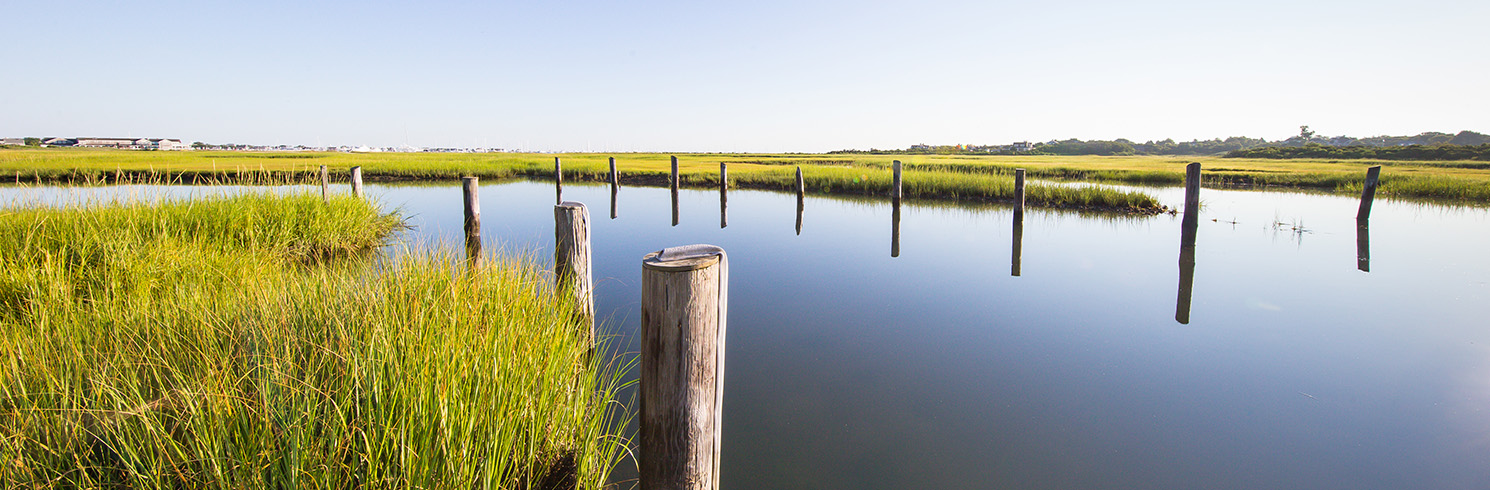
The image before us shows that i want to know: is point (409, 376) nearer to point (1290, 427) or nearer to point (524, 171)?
point (1290, 427)

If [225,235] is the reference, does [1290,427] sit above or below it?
below

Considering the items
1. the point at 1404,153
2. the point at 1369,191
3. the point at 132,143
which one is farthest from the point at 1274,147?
the point at 132,143

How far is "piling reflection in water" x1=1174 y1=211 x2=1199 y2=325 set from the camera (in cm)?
695

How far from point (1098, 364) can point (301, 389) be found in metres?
5.63

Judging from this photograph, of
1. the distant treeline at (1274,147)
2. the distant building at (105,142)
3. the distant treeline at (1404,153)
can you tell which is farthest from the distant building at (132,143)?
the distant treeline at (1404,153)

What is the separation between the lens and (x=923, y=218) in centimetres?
1527

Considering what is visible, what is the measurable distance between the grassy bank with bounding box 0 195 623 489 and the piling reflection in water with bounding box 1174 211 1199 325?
684cm

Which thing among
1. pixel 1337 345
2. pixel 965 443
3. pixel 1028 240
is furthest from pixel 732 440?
pixel 1028 240

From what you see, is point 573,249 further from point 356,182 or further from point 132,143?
point 132,143

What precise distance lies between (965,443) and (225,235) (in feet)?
26.7

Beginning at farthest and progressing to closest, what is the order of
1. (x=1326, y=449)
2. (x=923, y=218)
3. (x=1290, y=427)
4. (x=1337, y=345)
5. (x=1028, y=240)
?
(x=923, y=218) → (x=1028, y=240) → (x=1337, y=345) → (x=1290, y=427) → (x=1326, y=449)

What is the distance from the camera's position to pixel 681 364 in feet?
6.46

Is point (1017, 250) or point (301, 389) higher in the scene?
point (301, 389)

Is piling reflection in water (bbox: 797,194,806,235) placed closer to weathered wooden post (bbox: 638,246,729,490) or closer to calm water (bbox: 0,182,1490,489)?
calm water (bbox: 0,182,1490,489)
